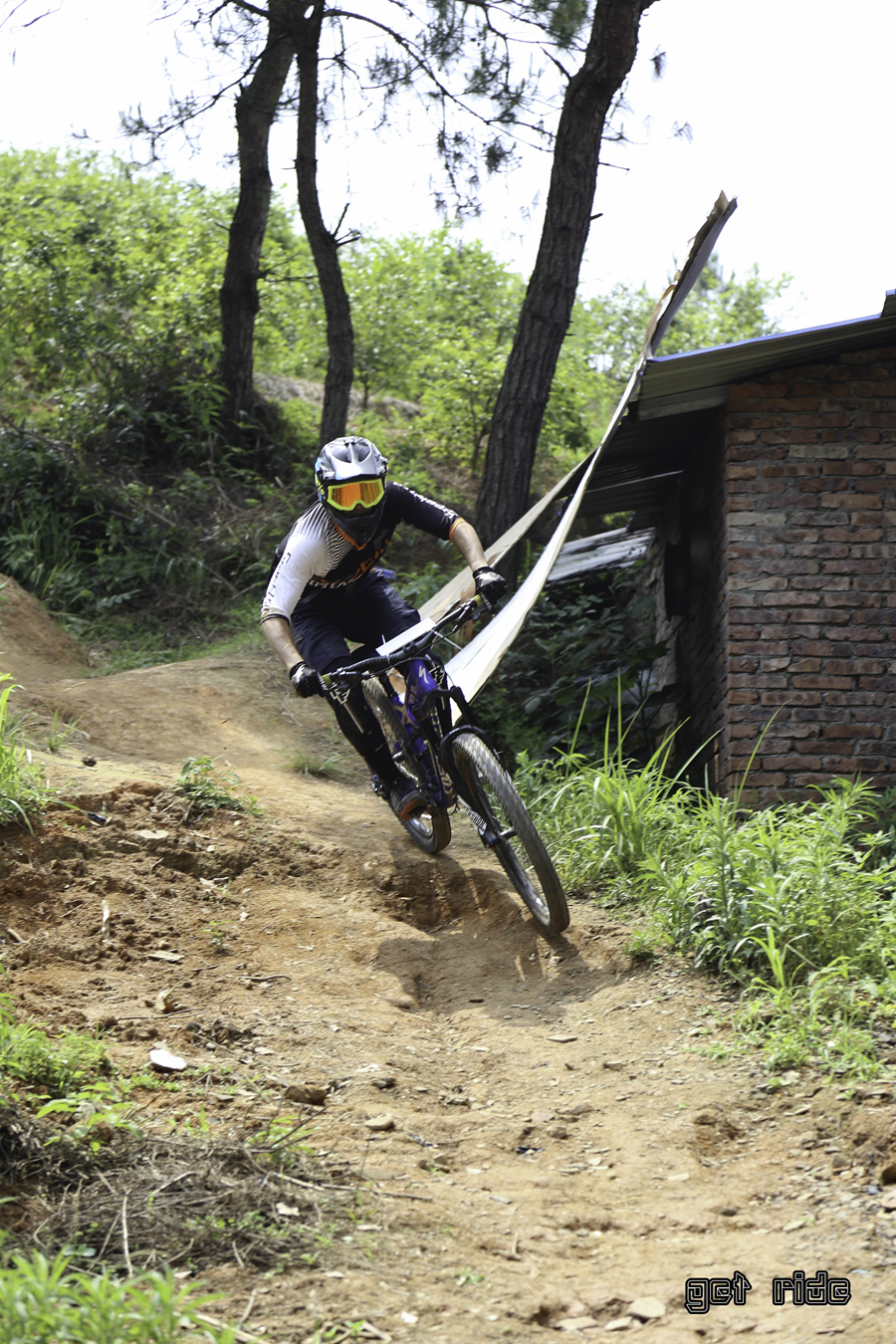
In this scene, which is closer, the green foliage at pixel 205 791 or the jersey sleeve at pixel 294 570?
the jersey sleeve at pixel 294 570

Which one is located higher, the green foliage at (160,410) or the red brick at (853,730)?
the green foliage at (160,410)

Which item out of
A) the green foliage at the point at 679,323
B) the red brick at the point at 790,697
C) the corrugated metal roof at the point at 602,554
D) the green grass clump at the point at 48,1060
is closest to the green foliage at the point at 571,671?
the corrugated metal roof at the point at 602,554

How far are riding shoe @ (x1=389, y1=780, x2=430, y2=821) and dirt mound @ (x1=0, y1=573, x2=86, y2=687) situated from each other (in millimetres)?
3291

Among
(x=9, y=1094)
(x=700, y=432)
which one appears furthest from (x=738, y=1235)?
(x=700, y=432)

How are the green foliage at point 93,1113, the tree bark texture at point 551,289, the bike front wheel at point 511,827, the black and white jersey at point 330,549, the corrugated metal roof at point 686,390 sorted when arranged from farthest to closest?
the tree bark texture at point 551,289 → the corrugated metal roof at point 686,390 → the black and white jersey at point 330,549 → the bike front wheel at point 511,827 → the green foliage at point 93,1113

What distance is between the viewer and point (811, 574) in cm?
576

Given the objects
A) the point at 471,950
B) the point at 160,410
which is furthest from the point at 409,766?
the point at 160,410

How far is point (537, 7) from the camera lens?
890 centimetres

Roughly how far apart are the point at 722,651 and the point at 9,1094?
4222 mm

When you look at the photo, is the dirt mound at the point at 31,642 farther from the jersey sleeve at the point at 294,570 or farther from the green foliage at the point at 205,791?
the jersey sleeve at the point at 294,570

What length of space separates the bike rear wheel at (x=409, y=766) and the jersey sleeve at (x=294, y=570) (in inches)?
19.1

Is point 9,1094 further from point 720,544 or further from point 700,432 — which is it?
point 700,432

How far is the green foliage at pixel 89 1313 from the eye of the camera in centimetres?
175

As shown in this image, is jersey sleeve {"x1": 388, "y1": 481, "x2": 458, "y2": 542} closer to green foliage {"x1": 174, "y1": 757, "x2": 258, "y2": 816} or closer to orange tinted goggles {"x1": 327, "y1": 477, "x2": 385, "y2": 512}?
orange tinted goggles {"x1": 327, "y1": 477, "x2": 385, "y2": 512}
